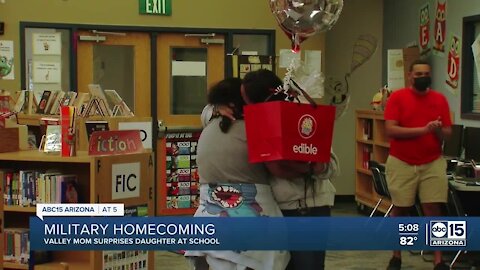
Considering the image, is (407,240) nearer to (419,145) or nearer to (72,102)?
(419,145)

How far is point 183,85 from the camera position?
9.63 m

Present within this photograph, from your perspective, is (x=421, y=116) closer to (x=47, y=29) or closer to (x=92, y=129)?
(x=92, y=129)

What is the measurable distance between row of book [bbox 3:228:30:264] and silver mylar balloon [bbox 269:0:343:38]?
2234 mm

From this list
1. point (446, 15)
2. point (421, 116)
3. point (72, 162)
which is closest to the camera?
point (72, 162)

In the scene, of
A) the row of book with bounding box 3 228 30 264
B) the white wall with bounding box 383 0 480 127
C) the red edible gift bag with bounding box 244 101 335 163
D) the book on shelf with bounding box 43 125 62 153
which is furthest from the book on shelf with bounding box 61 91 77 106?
the white wall with bounding box 383 0 480 127

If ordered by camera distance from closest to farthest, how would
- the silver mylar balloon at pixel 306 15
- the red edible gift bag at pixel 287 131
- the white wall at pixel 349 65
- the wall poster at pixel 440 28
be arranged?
the red edible gift bag at pixel 287 131, the silver mylar balloon at pixel 306 15, the wall poster at pixel 440 28, the white wall at pixel 349 65

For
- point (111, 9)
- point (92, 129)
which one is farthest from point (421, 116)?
point (111, 9)

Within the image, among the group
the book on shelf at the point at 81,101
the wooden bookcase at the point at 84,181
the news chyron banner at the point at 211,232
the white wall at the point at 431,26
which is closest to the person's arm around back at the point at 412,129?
the news chyron banner at the point at 211,232

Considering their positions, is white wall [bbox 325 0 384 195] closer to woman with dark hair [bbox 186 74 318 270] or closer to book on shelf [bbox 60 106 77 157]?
book on shelf [bbox 60 106 77 157]

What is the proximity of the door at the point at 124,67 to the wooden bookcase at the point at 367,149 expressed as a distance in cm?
268

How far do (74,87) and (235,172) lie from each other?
→ 6049mm

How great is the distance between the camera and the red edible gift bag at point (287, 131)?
339cm

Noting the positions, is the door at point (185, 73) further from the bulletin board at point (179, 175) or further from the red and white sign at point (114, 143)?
the red and white sign at point (114, 143)

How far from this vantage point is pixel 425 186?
6109mm
